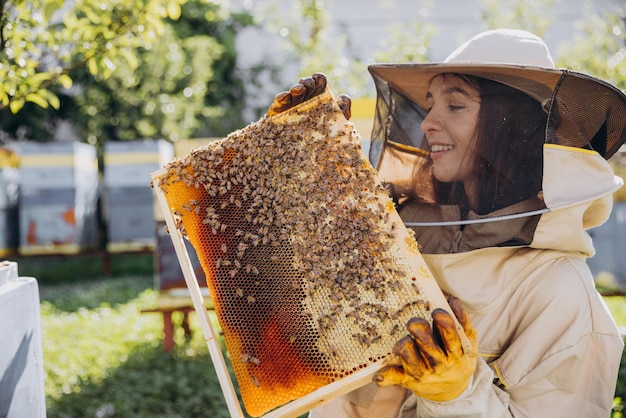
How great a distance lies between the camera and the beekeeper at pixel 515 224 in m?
1.72

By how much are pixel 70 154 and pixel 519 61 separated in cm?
895

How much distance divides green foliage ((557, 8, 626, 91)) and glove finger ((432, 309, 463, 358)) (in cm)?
637

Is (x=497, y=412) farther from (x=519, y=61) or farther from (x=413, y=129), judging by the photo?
(x=519, y=61)

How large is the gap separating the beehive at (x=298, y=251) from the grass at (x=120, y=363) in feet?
9.91

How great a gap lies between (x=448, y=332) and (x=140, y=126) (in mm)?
10146

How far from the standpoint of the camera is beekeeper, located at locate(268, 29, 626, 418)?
1.72m

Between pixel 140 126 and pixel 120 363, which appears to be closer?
pixel 120 363

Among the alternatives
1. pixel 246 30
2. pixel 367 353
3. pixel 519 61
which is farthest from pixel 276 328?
pixel 246 30

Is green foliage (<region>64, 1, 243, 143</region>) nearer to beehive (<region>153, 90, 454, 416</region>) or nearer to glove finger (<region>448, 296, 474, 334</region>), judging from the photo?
beehive (<region>153, 90, 454, 416</region>)

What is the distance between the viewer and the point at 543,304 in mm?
1811

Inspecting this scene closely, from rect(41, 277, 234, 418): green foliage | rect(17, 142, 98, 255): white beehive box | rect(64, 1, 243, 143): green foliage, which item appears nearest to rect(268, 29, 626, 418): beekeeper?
rect(41, 277, 234, 418): green foliage

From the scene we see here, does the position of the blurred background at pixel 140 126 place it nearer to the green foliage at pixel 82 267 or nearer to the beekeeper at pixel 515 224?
the green foliage at pixel 82 267

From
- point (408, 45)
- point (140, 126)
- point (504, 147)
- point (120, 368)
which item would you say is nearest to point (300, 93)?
point (504, 147)

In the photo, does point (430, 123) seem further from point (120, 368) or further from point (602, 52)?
point (602, 52)
